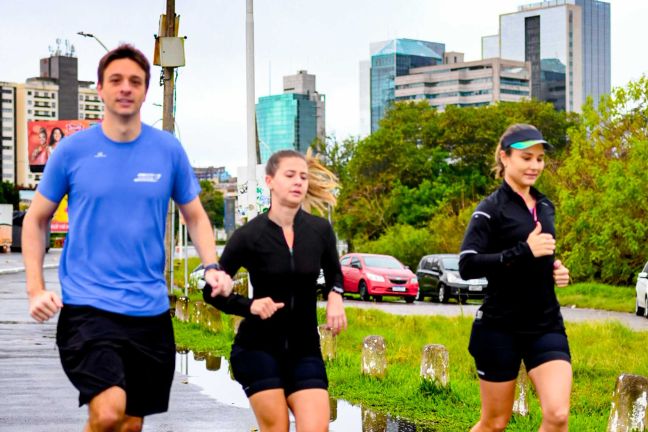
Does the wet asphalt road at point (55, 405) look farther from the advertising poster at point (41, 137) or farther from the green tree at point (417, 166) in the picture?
the advertising poster at point (41, 137)

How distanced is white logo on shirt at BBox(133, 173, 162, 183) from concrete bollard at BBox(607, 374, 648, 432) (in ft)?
14.4

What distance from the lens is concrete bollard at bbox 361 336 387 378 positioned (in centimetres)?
1312

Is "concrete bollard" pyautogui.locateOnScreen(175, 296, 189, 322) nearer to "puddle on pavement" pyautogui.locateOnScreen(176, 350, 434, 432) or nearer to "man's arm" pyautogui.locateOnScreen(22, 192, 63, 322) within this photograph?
"puddle on pavement" pyautogui.locateOnScreen(176, 350, 434, 432)

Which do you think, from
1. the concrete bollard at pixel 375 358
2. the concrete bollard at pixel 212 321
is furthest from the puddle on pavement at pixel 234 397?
the concrete bollard at pixel 212 321

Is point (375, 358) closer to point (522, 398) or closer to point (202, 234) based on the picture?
point (522, 398)

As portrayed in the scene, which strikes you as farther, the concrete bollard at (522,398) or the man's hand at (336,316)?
the concrete bollard at (522,398)

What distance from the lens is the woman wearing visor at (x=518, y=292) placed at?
636 centimetres

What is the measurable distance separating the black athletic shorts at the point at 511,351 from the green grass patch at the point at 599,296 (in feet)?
89.5

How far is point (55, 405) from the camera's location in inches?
466

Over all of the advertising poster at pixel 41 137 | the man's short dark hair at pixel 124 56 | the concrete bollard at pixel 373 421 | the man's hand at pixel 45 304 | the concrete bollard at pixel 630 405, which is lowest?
the concrete bollard at pixel 373 421

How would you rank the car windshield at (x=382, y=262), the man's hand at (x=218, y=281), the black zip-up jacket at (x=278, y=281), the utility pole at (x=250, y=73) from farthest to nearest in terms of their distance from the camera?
the car windshield at (x=382, y=262) < the utility pole at (x=250, y=73) < the black zip-up jacket at (x=278, y=281) < the man's hand at (x=218, y=281)

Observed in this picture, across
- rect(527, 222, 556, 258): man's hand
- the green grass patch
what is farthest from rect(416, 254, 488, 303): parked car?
rect(527, 222, 556, 258): man's hand

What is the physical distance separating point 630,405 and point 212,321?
1304 cm

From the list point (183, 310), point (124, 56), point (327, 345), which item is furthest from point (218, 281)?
point (183, 310)
